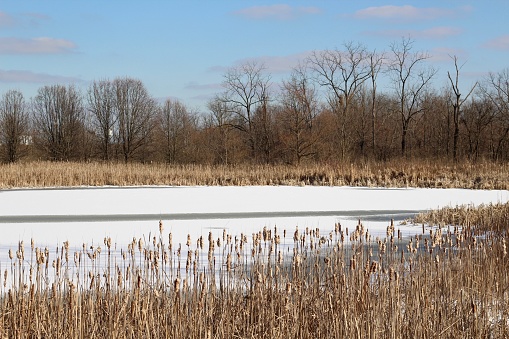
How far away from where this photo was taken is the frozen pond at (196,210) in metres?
9.00

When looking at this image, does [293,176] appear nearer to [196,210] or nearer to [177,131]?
[196,210]

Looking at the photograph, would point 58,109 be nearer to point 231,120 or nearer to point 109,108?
point 109,108

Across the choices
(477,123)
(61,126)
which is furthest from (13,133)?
(477,123)

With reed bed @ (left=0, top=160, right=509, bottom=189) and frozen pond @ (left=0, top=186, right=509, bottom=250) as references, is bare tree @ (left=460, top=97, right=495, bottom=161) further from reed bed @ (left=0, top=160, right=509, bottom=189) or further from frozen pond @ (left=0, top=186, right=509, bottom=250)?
frozen pond @ (left=0, top=186, right=509, bottom=250)

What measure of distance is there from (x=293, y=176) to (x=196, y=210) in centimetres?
872

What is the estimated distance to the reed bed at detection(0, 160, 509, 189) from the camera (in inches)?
778

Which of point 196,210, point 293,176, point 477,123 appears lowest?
point 196,210

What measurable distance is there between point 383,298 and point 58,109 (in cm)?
4129

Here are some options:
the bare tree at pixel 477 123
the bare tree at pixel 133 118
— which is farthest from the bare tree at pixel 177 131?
the bare tree at pixel 477 123

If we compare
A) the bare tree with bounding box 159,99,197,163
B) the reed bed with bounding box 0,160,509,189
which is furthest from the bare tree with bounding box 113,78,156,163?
the reed bed with bounding box 0,160,509,189

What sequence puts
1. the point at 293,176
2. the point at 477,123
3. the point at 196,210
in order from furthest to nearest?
the point at 477,123 → the point at 293,176 → the point at 196,210

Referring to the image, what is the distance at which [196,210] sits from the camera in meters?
12.9

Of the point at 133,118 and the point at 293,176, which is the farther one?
the point at 133,118

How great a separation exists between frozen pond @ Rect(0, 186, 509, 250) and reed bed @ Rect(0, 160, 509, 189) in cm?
213
